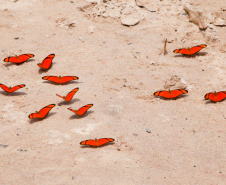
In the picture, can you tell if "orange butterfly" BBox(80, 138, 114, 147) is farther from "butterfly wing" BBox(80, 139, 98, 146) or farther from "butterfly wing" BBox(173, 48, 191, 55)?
"butterfly wing" BBox(173, 48, 191, 55)

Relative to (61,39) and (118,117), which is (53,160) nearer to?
(118,117)

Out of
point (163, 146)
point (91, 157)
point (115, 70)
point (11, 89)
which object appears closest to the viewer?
point (91, 157)

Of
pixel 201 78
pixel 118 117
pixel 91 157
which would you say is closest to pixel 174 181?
pixel 91 157

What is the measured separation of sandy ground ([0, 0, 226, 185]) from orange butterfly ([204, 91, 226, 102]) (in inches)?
5.6

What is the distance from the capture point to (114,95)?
5.75 m

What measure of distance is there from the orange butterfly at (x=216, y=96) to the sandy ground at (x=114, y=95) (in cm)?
14

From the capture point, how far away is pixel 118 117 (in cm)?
522

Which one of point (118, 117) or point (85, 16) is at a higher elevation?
point (85, 16)

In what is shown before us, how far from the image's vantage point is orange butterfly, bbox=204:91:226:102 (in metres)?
5.50

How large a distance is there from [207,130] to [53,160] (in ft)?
8.06

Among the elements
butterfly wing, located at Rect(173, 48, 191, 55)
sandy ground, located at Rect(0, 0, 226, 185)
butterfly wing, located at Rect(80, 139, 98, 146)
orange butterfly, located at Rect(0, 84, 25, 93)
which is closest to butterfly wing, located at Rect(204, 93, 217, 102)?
sandy ground, located at Rect(0, 0, 226, 185)

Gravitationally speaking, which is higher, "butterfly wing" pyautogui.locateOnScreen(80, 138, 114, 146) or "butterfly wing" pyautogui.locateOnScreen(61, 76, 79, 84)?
"butterfly wing" pyautogui.locateOnScreen(61, 76, 79, 84)

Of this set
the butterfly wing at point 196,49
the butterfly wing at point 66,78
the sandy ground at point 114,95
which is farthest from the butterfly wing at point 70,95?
the butterfly wing at point 196,49

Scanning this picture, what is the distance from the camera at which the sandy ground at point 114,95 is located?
4254mm
